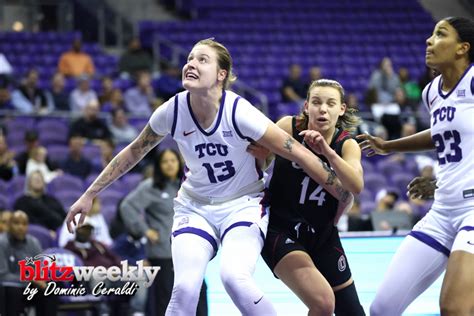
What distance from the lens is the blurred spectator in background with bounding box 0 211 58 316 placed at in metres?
7.20

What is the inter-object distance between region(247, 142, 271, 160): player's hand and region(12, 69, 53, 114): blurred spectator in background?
329 inches

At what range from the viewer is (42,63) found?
1578 cm

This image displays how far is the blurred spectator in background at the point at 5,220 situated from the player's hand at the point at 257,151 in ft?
11.9

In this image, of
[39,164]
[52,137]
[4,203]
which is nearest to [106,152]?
[39,164]

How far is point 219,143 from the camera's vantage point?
17.6ft

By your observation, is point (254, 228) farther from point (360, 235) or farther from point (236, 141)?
point (360, 235)

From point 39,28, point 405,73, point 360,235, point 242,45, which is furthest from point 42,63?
point 360,235

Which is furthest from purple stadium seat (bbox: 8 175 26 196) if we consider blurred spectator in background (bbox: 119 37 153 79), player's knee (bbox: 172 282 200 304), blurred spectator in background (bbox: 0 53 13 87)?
player's knee (bbox: 172 282 200 304)

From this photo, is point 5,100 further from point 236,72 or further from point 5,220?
point 5,220

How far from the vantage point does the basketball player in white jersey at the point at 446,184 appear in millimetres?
5020

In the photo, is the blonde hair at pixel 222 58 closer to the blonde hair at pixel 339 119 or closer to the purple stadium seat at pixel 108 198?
the blonde hair at pixel 339 119

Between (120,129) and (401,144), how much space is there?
7.64m

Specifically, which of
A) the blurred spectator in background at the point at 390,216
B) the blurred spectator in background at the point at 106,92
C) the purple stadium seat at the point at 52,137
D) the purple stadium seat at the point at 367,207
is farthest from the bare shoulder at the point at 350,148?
the blurred spectator in background at the point at 106,92

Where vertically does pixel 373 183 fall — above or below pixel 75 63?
below
